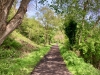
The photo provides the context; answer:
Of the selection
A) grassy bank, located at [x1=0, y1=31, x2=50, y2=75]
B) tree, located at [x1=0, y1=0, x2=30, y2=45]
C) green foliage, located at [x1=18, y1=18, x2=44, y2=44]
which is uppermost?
green foliage, located at [x1=18, y1=18, x2=44, y2=44]

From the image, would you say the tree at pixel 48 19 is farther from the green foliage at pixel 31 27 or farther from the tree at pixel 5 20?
the tree at pixel 5 20

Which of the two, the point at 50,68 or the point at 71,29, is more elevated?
the point at 71,29

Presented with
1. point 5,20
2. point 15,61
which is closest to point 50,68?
point 15,61

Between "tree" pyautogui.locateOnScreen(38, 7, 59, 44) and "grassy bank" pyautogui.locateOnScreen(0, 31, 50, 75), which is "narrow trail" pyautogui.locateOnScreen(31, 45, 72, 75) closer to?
"grassy bank" pyautogui.locateOnScreen(0, 31, 50, 75)

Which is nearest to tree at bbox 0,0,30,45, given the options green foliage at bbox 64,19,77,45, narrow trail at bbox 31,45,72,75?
narrow trail at bbox 31,45,72,75

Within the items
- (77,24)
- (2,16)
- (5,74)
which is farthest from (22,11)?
(77,24)

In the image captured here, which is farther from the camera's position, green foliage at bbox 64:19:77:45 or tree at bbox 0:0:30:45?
green foliage at bbox 64:19:77:45

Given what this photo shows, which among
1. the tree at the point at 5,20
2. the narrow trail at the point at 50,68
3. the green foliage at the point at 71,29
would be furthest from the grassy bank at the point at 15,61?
the green foliage at the point at 71,29

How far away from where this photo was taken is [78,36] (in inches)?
968

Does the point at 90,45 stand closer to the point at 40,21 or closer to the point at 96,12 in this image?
the point at 96,12

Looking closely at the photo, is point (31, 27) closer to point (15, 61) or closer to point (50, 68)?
point (15, 61)

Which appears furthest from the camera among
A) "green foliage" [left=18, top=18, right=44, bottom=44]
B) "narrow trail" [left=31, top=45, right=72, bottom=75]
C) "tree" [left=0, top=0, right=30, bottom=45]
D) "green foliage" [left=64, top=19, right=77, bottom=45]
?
"green foliage" [left=18, top=18, right=44, bottom=44]

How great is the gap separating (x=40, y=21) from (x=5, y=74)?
119 feet

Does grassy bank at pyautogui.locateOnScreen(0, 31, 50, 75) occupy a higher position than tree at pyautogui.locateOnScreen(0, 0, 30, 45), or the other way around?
tree at pyautogui.locateOnScreen(0, 0, 30, 45)
